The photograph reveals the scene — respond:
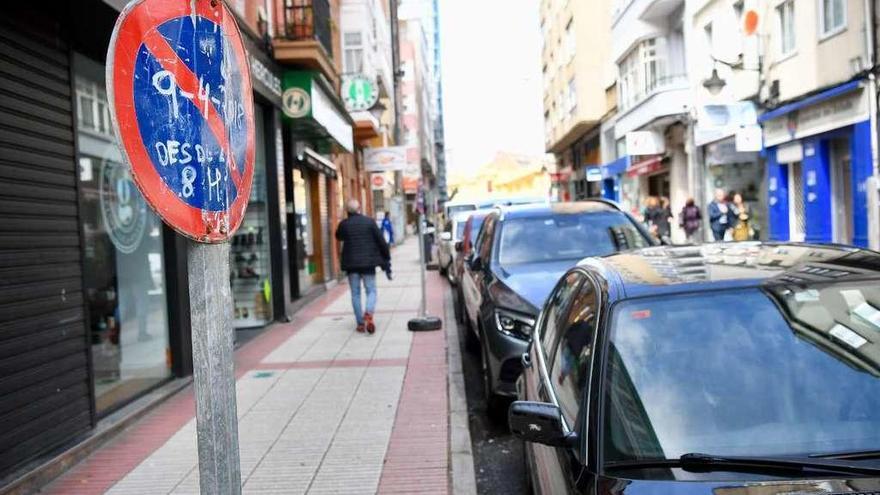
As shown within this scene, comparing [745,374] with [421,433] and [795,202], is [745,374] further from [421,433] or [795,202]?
[795,202]

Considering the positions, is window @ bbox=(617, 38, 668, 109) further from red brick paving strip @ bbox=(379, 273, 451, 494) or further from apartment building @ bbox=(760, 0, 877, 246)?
red brick paving strip @ bbox=(379, 273, 451, 494)

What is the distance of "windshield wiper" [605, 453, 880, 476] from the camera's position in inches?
85.1

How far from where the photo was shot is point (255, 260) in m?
11.5

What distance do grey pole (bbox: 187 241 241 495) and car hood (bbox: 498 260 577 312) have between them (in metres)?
3.91

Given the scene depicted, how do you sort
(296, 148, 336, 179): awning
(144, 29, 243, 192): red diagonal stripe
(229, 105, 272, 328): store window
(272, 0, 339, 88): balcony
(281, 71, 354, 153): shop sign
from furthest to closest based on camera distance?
(296, 148, 336, 179): awning
(281, 71, 354, 153): shop sign
(272, 0, 339, 88): balcony
(229, 105, 272, 328): store window
(144, 29, 243, 192): red diagonal stripe

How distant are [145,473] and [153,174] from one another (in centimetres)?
381

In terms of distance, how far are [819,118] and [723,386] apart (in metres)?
14.4

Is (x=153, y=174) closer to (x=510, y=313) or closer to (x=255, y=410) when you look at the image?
(x=510, y=313)

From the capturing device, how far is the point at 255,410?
653 centimetres

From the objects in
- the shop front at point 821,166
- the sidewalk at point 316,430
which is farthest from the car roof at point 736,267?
the shop front at point 821,166

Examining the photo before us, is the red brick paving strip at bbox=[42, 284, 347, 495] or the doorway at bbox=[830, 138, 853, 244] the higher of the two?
the doorway at bbox=[830, 138, 853, 244]

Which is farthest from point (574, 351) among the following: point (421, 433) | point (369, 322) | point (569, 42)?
point (569, 42)

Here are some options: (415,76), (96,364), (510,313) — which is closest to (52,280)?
(96,364)

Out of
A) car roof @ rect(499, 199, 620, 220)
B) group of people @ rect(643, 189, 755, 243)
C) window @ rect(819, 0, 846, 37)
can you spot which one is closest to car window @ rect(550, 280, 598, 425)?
car roof @ rect(499, 199, 620, 220)
